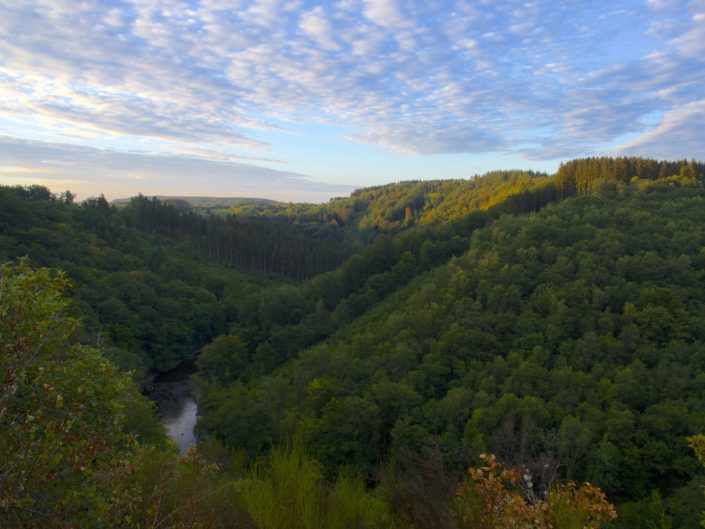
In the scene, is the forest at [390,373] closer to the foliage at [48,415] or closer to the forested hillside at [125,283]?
the foliage at [48,415]

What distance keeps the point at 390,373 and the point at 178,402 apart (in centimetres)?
2417

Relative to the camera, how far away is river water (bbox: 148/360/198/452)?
42969mm

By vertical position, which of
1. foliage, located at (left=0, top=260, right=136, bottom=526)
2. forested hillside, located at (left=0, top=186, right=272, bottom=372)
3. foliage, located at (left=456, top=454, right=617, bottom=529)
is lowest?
forested hillside, located at (left=0, top=186, right=272, bottom=372)

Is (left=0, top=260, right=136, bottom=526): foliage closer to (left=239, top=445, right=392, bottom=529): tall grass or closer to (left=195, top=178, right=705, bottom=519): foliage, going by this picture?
(left=239, top=445, right=392, bottom=529): tall grass

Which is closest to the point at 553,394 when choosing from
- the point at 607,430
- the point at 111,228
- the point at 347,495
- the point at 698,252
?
the point at 607,430

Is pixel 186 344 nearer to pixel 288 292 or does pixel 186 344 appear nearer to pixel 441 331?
pixel 288 292

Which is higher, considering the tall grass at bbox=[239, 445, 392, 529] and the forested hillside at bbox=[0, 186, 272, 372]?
the tall grass at bbox=[239, 445, 392, 529]

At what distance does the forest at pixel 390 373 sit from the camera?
20.2ft

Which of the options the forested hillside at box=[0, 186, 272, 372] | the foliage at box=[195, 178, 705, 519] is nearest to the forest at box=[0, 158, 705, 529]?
the foliage at box=[195, 178, 705, 519]

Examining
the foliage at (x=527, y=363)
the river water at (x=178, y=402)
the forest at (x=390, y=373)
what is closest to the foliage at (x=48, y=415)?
the forest at (x=390, y=373)

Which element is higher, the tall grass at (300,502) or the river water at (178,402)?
the tall grass at (300,502)

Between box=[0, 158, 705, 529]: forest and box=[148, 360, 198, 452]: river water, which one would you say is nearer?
box=[0, 158, 705, 529]: forest

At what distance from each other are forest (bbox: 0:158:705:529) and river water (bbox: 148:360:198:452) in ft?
8.17

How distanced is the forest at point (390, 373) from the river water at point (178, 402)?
8.17 ft
